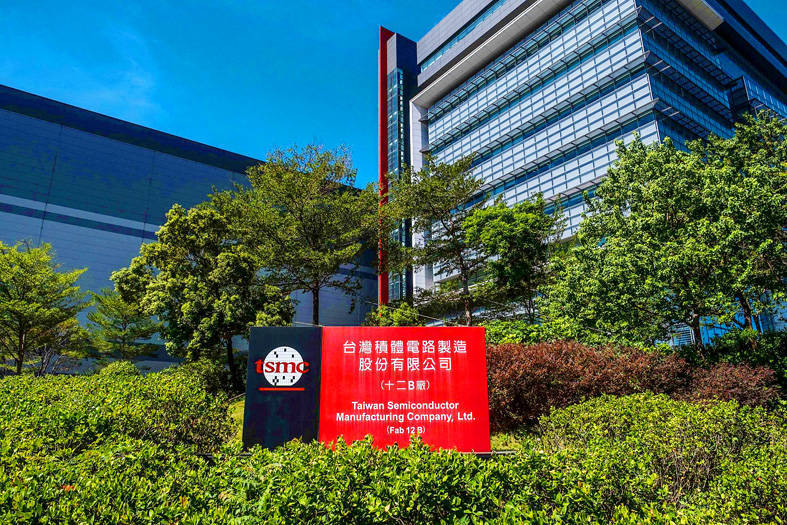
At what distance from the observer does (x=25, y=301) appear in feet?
66.3

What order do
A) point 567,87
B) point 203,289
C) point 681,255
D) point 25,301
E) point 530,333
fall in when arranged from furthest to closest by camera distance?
point 567,87 → point 25,301 → point 203,289 → point 530,333 → point 681,255

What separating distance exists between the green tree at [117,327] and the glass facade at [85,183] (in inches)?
215

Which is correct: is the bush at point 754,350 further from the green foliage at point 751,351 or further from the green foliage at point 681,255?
the green foliage at point 681,255

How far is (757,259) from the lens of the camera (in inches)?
460

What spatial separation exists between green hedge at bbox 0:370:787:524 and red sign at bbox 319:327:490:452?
5.92 feet

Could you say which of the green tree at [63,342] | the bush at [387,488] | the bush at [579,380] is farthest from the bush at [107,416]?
the green tree at [63,342]

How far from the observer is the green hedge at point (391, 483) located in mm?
3019

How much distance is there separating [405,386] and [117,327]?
93.2ft

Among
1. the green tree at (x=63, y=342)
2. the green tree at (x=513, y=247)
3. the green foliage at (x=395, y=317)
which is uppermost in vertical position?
the green tree at (x=513, y=247)

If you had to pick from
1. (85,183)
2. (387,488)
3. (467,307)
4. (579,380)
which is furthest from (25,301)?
(387,488)

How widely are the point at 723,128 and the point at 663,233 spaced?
28799mm

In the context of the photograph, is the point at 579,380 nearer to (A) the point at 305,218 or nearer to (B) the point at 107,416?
(B) the point at 107,416

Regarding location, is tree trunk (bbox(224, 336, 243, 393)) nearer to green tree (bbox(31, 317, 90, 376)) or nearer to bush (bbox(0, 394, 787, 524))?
green tree (bbox(31, 317, 90, 376))

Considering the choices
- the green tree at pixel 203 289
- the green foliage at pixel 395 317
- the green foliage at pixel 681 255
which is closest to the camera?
the green foliage at pixel 681 255
